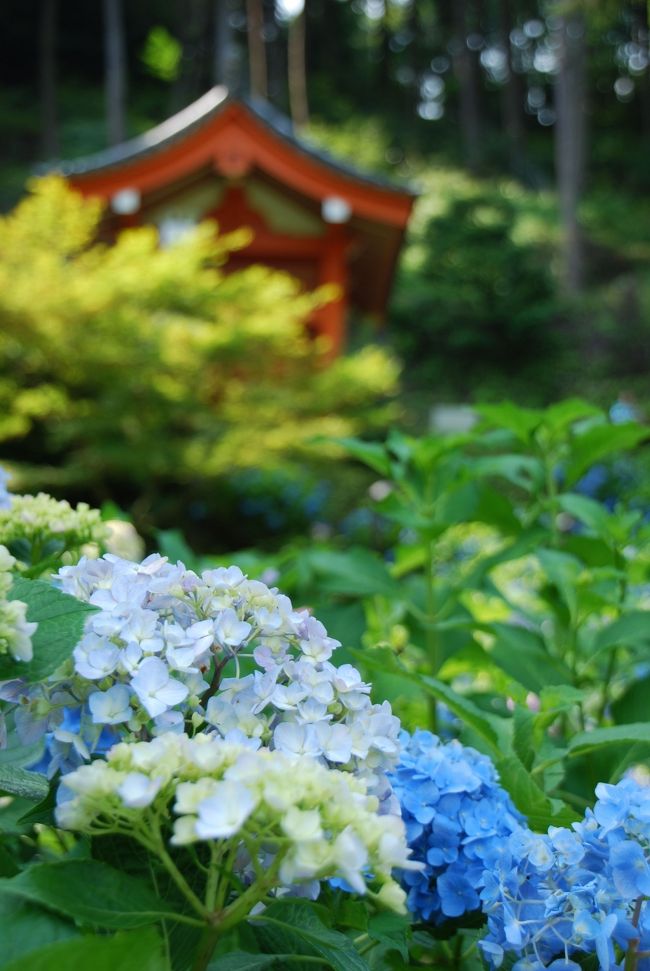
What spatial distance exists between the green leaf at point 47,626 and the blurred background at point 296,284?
0.92m

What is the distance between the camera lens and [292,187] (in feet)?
30.7

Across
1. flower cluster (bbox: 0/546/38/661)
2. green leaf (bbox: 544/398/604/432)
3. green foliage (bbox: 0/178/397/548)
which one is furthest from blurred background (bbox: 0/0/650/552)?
flower cluster (bbox: 0/546/38/661)

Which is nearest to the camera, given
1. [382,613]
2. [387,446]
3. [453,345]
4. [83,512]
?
[83,512]

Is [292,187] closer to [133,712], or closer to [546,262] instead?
[133,712]

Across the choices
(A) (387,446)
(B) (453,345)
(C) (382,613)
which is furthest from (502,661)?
(B) (453,345)

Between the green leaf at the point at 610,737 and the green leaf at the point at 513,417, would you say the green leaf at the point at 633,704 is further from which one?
Answer: the green leaf at the point at 513,417

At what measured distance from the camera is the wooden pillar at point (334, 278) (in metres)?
9.51

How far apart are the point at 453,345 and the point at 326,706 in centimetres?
1614

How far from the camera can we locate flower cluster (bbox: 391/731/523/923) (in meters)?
0.82

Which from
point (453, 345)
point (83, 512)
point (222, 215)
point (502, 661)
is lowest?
point (453, 345)

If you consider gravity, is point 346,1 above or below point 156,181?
above

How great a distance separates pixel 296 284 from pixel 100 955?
9.26 meters

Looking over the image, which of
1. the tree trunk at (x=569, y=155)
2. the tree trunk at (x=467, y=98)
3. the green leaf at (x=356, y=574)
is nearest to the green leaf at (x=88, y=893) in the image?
the green leaf at (x=356, y=574)

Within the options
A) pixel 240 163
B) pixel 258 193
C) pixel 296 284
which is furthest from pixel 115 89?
pixel 296 284
